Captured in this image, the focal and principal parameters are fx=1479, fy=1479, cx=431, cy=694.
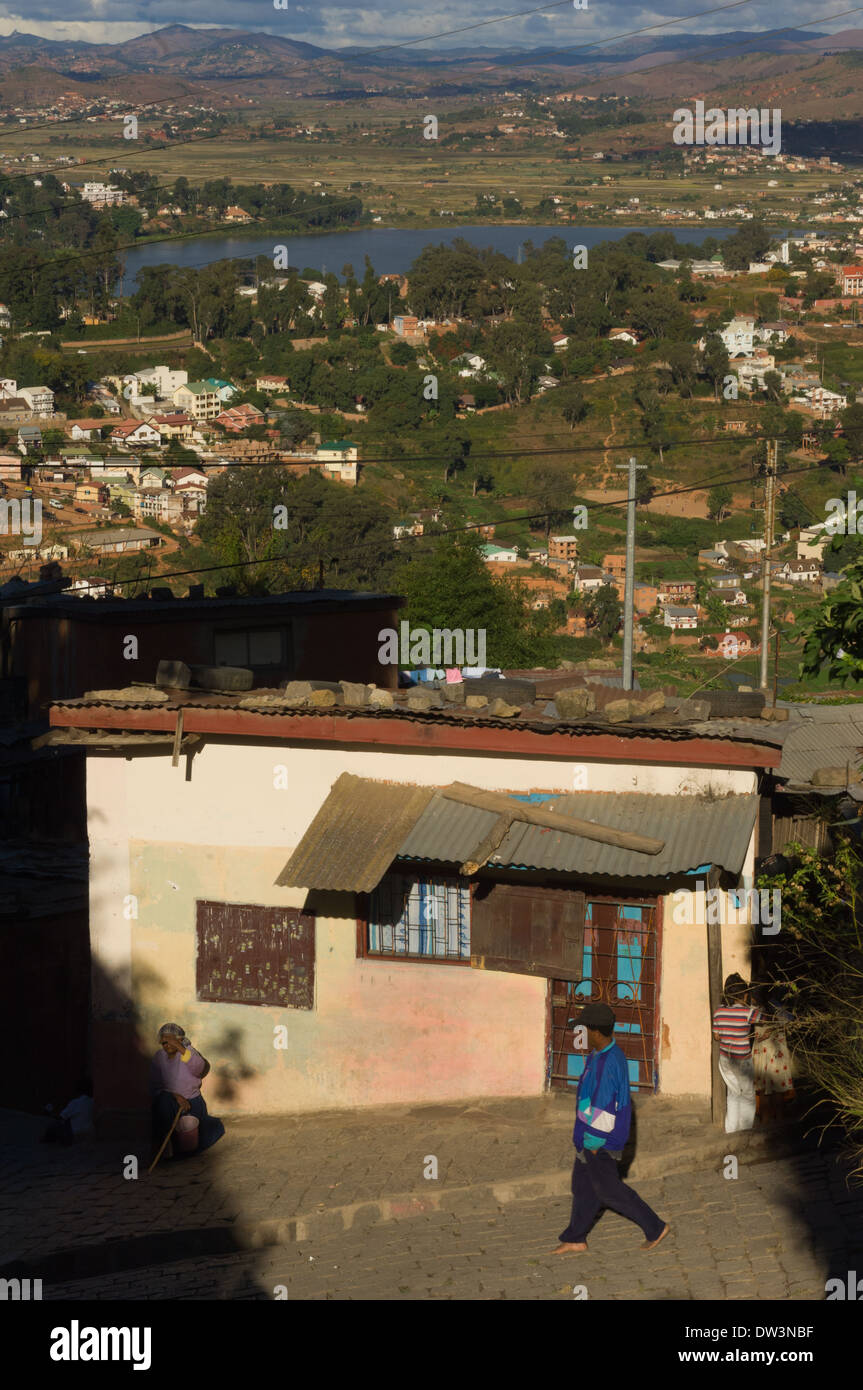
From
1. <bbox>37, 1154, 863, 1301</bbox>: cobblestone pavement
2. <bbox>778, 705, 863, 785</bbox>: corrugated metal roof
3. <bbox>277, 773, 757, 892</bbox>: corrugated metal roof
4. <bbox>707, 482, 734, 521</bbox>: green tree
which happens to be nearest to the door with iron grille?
<bbox>277, 773, 757, 892</bbox>: corrugated metal roof

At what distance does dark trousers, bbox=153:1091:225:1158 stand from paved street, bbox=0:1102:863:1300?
0.33ft

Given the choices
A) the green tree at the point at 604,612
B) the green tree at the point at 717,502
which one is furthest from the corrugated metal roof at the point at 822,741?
the green tree at the point at 717,502

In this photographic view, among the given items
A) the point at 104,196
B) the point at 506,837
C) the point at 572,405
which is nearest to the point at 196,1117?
the point at 506,837

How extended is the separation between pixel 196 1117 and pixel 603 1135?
2771 mm

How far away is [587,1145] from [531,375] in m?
107

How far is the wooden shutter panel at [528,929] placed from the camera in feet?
24.5

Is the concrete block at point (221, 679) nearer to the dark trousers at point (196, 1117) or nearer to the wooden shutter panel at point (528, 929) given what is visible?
the wooden shutter panel at point (528, 929)

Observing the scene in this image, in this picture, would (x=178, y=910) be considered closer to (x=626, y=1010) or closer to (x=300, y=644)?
(x=626, y=1010)

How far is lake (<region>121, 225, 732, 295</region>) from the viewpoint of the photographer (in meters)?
161

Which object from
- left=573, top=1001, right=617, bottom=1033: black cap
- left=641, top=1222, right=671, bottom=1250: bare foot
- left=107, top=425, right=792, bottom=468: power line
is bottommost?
left=107, top=425, right=792, bottom=468: power line

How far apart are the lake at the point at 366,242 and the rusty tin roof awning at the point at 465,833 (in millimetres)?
154568

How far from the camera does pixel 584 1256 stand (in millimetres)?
5746

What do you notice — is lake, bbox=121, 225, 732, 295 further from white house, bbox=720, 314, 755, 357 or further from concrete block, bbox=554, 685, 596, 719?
concrete block, bbox=554, 685, 596, 719
